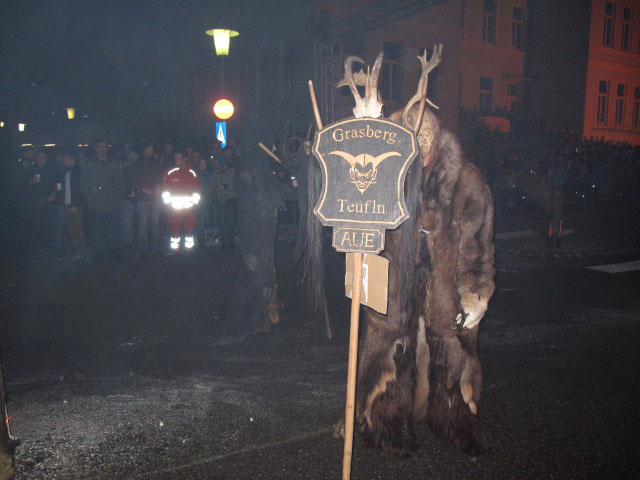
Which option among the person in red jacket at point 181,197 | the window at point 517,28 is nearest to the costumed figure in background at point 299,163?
the person in red jacket at point 181,197

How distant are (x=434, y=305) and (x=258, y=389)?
1.77 m

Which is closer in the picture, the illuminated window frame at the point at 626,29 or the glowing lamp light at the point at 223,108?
the glowing lamp light at the point at 223,108

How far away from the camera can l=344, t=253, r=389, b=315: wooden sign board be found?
289 centimetres

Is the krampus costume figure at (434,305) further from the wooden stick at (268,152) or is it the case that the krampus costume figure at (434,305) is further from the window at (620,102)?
the window at (620,102)

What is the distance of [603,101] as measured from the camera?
28.6m

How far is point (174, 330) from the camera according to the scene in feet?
19.0

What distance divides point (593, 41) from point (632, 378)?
27.3m

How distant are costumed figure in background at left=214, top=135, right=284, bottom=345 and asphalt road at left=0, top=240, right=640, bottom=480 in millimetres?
204

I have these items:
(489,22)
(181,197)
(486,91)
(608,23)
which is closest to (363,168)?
(181,197)

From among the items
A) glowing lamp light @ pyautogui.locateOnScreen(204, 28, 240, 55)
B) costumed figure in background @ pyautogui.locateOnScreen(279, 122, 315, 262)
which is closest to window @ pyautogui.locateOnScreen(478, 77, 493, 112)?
glowing lamp light @ pyautogui.locateOnScreen(204, 28, 240, 55)

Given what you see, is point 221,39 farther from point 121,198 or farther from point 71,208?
point 71,208

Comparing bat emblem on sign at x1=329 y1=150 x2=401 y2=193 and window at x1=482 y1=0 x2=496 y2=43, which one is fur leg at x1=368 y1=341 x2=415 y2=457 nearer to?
bat emblem on sign at x1=329 y1=150 x2=401 y2=193

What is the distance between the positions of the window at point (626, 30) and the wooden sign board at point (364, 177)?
1250 inches

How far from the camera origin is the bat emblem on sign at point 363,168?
2.74 metres
